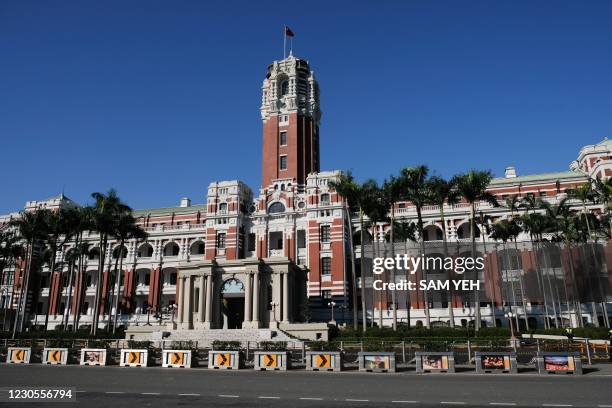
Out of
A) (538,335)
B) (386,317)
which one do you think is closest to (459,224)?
(386,317)

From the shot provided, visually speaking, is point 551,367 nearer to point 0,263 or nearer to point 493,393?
point 493,393

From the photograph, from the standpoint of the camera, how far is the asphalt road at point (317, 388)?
17.1m

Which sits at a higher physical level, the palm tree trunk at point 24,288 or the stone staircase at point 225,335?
the palm tree trunk at point 24,288

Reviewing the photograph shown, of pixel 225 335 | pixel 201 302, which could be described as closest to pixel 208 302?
pixel 201 302

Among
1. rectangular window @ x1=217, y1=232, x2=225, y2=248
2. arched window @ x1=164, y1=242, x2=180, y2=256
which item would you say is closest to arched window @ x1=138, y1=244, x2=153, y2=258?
arched window @ x1=164, y1=242, x2=180, y2=256

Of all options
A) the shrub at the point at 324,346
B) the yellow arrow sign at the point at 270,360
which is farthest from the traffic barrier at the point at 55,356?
the shrub at the point at 324,346

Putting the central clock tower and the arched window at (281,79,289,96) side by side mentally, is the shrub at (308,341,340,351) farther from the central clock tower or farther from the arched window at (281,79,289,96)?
the arched window at (281,79,289,96)

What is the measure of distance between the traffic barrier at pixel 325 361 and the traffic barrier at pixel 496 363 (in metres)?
7.98

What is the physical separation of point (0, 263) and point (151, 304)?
25.0 meters

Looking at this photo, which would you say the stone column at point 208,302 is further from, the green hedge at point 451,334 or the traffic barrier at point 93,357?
the traffic barrier at point 93,357

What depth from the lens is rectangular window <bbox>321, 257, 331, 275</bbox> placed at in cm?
7100

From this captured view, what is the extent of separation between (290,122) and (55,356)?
184 ft

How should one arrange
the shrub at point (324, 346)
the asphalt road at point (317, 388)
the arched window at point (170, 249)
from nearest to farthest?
1. the asphalt road at point (317, 388)
2. the shrub at point (324, 346)
3. the arched window at point (170, 249)

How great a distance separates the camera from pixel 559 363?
26.3 meters
